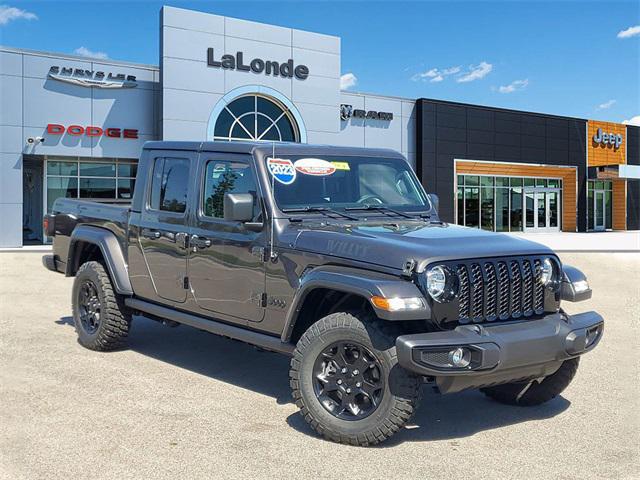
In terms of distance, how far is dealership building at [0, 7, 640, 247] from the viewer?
840 inches

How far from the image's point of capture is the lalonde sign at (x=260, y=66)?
920 inches

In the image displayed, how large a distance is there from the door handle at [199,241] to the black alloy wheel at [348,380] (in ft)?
5.11

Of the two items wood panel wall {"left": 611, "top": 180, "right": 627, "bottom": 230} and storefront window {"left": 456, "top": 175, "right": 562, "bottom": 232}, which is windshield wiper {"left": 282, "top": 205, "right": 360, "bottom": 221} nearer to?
storefront window {"left": 456, "top": 175, "right": 562, "bottom": 232}

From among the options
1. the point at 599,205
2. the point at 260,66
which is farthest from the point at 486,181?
the point at 260,66

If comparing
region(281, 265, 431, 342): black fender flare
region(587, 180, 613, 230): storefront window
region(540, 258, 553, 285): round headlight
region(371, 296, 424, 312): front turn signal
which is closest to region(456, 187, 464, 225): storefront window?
region(587, 180, 613, 230): storefront window

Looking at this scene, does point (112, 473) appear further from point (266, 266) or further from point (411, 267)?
point (411, 267)

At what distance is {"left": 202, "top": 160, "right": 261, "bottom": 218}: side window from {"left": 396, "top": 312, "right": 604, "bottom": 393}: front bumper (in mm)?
1894

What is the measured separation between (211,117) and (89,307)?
17281 millimetres

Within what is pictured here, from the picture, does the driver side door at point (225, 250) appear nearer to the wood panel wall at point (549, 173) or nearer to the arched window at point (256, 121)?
the arched window at point (256, 121)

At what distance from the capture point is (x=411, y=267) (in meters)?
3.93

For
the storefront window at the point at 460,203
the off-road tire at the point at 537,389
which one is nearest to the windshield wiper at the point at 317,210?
the off-road tire at the point at 537,389

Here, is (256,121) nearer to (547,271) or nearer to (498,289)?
(547,271)

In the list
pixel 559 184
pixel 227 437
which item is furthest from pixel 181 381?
pixel 559 184

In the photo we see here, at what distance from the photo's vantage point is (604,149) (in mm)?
38188
